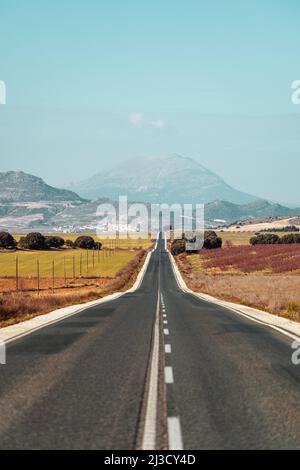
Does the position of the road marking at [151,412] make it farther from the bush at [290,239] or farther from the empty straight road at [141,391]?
the bush at [290,239]

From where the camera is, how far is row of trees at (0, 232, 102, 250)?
15550 cm

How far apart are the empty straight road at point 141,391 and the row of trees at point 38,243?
141m

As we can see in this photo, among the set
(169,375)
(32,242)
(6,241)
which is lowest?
(169,375)

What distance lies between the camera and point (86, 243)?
174375 millimetres

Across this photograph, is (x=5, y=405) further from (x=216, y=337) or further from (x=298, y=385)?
(x=216, y=337)

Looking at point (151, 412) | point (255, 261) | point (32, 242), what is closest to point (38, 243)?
point (32, 242)

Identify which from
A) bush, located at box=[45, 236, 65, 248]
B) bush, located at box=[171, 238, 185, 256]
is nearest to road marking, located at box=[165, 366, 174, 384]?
bush, located at box=[171, 238, 185, 256]

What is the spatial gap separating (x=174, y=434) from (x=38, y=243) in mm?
157168

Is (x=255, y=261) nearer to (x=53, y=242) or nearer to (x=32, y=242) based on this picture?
(x=32, y=242)

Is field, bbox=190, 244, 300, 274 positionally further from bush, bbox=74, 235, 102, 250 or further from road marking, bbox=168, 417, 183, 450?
road marking, bbox=168, 417, 183, 450

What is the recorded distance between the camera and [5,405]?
8.80 m

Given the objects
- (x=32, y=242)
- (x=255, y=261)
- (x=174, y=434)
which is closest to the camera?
(x=174, y=434)
